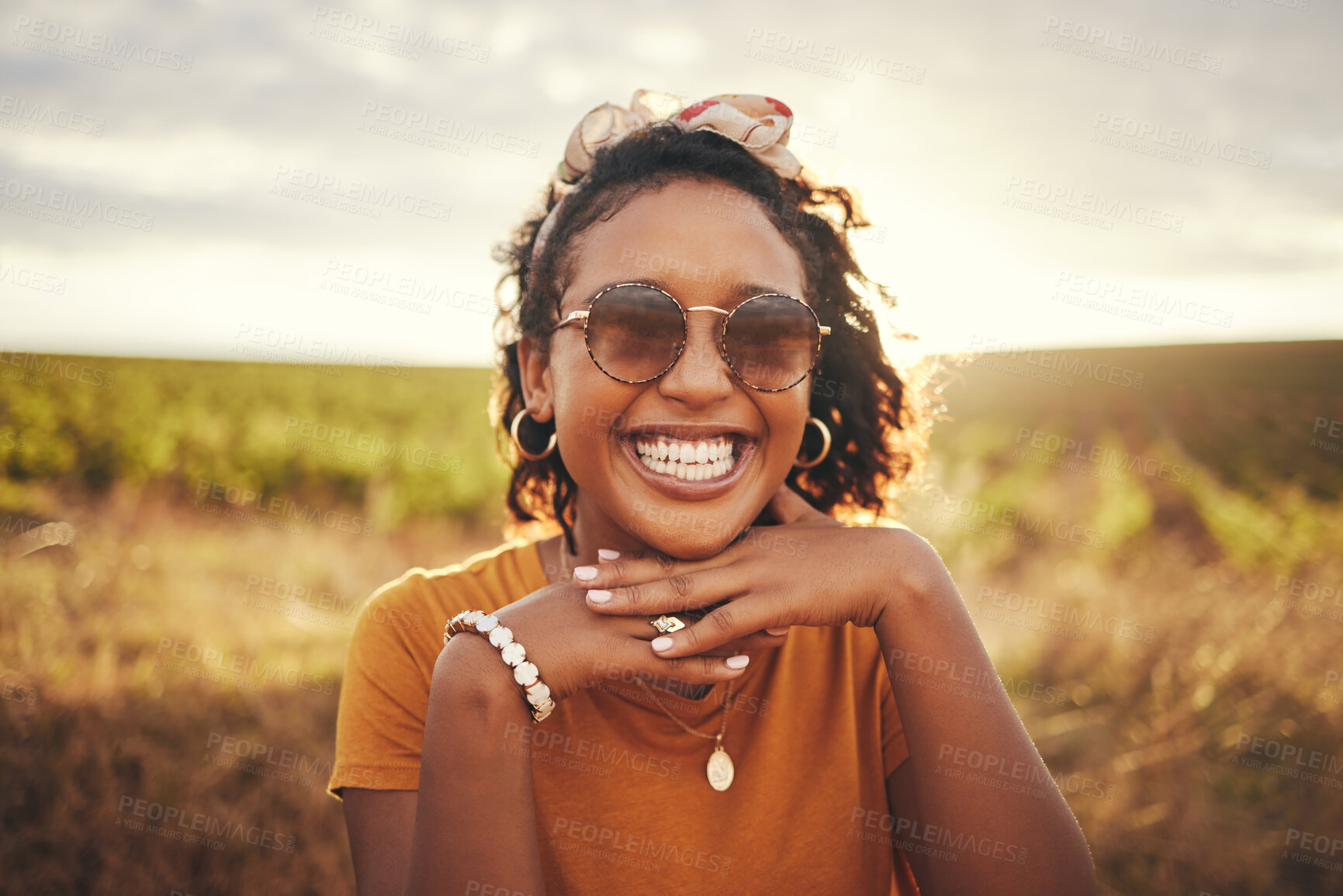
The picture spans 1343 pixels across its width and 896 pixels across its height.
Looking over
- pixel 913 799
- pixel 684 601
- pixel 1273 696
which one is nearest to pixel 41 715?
pixel 684 601

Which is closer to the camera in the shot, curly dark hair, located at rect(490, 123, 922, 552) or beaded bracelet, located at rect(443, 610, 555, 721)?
beaded bracelet, located at rect(443, 610, 555, 721)

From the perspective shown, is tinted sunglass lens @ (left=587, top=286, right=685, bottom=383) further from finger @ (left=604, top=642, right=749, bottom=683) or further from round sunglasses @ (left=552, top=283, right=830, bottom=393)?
finger @ (left=604, top=642, right=749, bottom=683)

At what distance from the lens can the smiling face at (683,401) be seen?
1916 millimetres

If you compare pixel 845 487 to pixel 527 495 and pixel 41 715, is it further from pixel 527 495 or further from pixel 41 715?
pixel 41 715

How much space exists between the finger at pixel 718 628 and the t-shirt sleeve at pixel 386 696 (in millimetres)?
727

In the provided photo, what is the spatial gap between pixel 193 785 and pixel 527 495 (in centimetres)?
304

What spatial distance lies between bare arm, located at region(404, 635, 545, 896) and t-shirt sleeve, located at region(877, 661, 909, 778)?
1.06 m

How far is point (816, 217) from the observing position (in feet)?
8.44

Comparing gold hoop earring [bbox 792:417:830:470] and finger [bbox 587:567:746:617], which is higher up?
gold hoop earring [bbox 792:417:830:470]

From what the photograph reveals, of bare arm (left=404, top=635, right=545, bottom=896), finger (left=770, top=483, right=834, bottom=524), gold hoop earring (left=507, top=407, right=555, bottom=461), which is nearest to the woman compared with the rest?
bare arm (left=404, top=635, right=545, bottom=896)

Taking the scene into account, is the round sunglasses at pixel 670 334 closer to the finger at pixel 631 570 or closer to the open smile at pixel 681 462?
the open smile at pixel 681 462

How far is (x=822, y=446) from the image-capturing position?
278 centimetres

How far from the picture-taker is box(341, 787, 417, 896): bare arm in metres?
1.86

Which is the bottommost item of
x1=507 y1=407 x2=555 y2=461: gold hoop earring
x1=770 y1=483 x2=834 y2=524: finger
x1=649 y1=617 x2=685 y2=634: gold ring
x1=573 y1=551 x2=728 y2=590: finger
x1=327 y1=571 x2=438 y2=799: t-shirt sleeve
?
x1=327 y1=571 x2=438 y2=799: t-shirt sleeve
